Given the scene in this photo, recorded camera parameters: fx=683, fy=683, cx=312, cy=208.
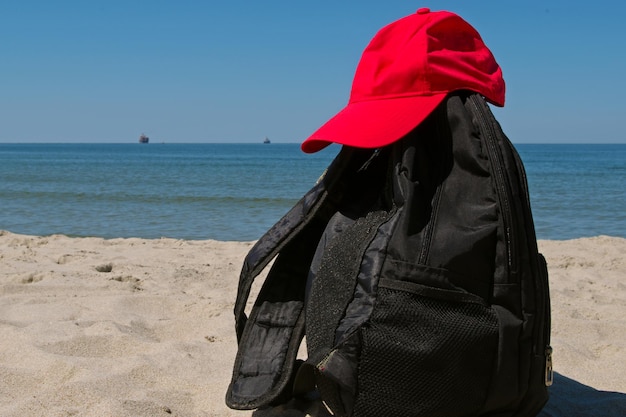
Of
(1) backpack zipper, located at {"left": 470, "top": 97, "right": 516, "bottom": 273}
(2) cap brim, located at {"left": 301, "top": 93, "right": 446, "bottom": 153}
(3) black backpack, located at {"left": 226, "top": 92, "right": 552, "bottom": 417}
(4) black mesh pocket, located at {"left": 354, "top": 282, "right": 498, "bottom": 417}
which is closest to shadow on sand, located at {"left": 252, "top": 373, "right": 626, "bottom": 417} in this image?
(3) black backpack, located at {"left": 226, "top": 92, "right": 552, "bottom": 417}

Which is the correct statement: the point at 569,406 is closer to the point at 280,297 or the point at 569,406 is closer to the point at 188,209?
the point at 280,297

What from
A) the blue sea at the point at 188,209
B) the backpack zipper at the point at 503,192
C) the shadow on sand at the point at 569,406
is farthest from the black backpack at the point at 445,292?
the blue sea at the point at 188,209

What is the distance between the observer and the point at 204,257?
582 cm

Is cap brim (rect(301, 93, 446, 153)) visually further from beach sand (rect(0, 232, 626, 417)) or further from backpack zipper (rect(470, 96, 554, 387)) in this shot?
beach sand (rect(0, 232, 626, 417))

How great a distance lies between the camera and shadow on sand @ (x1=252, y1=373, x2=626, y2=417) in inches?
97.8

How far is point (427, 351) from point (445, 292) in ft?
0.56

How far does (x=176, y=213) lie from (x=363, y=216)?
9.86 meters

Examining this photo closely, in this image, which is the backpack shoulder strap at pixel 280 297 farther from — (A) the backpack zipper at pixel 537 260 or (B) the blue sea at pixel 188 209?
(B) the blue sea at pixel 188 209

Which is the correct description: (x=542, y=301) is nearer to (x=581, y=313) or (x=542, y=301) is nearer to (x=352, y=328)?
(x=352, y=328)

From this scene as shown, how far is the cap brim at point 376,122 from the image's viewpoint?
2.00m

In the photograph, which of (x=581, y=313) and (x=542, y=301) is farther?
(x=581, y=313)

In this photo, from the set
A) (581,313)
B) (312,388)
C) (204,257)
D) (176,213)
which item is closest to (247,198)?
(176,213)

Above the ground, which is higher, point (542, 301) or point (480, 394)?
point (542, 301)

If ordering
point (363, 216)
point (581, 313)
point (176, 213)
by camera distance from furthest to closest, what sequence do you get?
point (176, 213), point (581, 313), point (363, 216)
